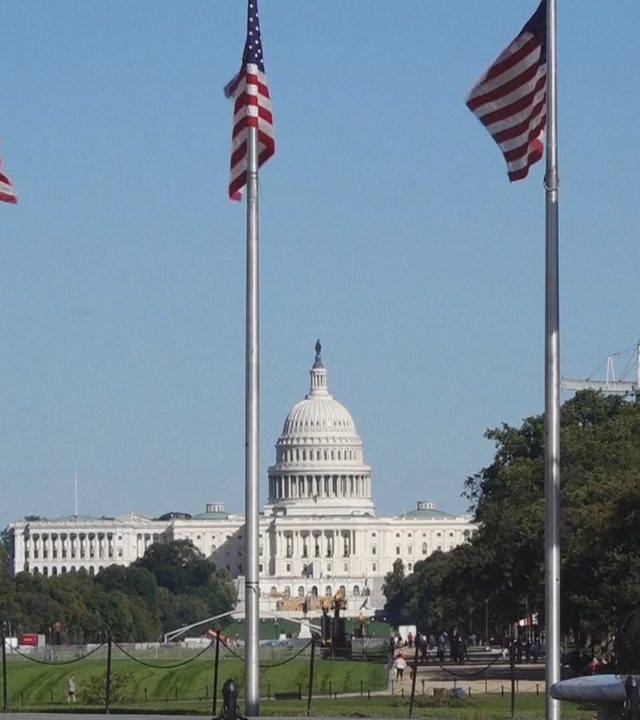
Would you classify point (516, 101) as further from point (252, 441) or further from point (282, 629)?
point (282, 629)

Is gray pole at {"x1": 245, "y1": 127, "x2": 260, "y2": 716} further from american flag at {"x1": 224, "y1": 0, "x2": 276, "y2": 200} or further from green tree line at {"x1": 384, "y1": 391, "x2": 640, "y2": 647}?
green tree line at {"x1": 384, "y1": 391, "x2": 640, "y2": 647}

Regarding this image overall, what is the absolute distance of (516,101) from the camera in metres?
30.7

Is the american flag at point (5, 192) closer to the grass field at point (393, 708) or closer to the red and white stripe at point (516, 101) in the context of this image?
the red and white stripe at point (516, 101)

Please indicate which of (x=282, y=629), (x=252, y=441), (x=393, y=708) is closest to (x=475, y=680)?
(x=393, y=708)

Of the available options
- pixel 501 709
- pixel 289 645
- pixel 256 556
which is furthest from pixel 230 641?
pixel 256 556

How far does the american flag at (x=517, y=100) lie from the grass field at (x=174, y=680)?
20441 millimetres

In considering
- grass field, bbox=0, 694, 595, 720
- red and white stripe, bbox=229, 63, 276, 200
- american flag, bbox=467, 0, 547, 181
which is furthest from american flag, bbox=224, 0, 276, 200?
grass field, bbox=0, 694, 595, 720

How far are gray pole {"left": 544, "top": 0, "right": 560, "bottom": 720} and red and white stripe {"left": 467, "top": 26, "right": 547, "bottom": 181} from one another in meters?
0.24

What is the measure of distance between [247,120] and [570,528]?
151 ft

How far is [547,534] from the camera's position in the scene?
102ft

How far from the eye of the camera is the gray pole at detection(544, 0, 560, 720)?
3103cm

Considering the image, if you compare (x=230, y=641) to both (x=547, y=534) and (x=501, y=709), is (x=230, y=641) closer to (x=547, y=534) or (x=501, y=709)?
(x=501, y=709)

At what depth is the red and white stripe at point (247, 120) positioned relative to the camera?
33594 millimetres

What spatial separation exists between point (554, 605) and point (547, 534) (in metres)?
1.14
